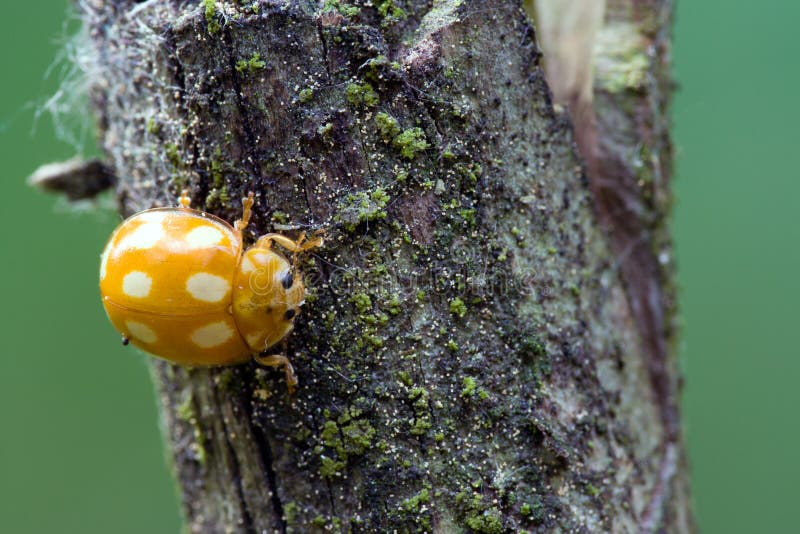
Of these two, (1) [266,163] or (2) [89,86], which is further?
(2) [89,86]

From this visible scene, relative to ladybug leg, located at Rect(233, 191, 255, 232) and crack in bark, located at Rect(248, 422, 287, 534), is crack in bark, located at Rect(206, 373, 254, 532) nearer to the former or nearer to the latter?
crack in bark, located at Rect(248, 422, 287, 534)

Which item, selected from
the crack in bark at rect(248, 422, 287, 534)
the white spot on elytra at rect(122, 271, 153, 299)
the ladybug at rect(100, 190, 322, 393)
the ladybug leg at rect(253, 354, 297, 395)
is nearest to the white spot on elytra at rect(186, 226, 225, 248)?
the ladybug at rect(100, 190, 322, 393)

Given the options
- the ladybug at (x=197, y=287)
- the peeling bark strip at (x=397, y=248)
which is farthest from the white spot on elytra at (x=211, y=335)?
A: the peeling bark strip at (x=397, y=248)

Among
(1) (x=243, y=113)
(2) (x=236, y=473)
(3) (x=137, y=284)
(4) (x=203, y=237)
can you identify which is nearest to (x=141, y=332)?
(3) (x=137, y=284)

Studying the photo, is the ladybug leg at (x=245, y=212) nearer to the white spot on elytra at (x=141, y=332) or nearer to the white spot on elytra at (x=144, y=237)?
the white spot on elytra at (x=144, y=237)

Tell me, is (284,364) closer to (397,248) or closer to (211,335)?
(211,335)

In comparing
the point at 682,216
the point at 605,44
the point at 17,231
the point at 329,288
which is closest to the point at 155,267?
the point at 329,288

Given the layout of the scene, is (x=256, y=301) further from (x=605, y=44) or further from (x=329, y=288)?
(x=605, y=44)
